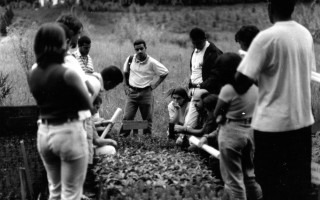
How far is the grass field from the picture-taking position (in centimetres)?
1769

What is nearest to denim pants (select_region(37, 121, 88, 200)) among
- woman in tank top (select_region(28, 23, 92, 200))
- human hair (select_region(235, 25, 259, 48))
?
woman in tank top (select_region(28, 23, 92, 200))

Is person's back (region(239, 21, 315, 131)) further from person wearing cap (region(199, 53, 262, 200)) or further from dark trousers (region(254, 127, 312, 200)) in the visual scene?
person wearing cap (region(199, 53, 262, 200))

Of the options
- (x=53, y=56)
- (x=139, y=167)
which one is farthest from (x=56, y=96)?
(x=139, y=167)

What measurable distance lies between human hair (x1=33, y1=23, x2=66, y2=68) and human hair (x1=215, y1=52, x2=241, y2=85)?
5.01ft

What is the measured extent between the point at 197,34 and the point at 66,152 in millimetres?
4523

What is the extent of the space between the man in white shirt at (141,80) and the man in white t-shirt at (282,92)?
16.7 feet

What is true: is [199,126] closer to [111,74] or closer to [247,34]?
[247,34]

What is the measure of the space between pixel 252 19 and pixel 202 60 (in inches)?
870

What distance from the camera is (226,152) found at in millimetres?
4848

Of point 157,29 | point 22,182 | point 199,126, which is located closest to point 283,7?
point 22,182

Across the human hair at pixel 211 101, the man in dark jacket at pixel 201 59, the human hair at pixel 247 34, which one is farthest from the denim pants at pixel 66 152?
the man in dark jacket at pixel 201 59

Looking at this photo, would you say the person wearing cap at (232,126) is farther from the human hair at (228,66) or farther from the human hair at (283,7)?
the human hair at (283,7)

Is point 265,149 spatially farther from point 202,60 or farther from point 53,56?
point 202,60

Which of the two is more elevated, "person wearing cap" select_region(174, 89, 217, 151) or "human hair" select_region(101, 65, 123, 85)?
"human hair" select_region(101, 65, 123, 85)
